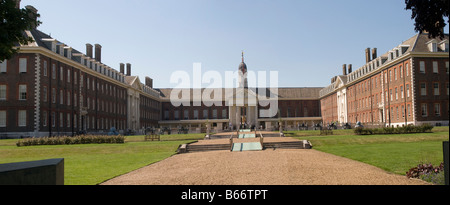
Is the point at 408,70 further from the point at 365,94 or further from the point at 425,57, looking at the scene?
the point at 365,94

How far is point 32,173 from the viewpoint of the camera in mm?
7426

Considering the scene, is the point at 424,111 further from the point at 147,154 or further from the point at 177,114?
the point at 177,114

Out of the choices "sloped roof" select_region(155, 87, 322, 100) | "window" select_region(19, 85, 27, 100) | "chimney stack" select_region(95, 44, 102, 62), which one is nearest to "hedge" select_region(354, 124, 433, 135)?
"window" select_region(19, 85, 27, 100)

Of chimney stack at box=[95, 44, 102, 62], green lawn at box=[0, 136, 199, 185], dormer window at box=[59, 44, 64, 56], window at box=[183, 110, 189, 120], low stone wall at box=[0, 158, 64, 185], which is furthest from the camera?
window at box=[183, 110, 189, 120]

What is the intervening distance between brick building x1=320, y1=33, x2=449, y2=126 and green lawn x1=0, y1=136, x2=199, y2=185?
32.7m

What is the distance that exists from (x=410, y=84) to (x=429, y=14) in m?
42.2

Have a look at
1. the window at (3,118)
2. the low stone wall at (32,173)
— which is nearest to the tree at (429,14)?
the low stone wall at (32,173)

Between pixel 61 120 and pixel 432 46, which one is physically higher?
pixel 432 46

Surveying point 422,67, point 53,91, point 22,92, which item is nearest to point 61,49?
point 53,91

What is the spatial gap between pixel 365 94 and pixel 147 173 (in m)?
54.7

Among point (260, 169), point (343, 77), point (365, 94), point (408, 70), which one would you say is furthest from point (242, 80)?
point (260, 169)

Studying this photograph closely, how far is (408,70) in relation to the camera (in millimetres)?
48344

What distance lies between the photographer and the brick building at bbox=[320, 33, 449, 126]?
4738cm

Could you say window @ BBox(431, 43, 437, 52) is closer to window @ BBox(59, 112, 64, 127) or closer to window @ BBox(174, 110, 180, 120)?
window @ BBox(59, 112, 64, 127)
